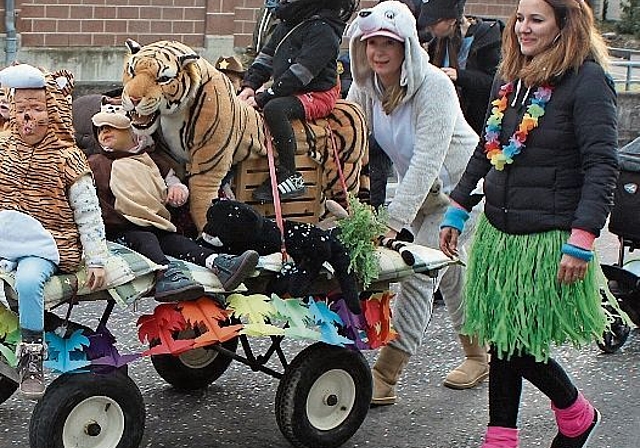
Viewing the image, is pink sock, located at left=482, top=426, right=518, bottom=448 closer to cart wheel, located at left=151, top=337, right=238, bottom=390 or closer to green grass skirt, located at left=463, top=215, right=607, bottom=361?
green grass skirt, located at left=463, top=215, right=607, bottom=361

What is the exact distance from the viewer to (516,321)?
4.56 metres

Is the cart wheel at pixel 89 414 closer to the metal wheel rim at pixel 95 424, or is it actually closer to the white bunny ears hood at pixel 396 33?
the metal wheel rim at pixel 95 424

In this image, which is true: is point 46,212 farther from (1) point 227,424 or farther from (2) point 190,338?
(1) point 227,424

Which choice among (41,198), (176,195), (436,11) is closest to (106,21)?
(436,11)

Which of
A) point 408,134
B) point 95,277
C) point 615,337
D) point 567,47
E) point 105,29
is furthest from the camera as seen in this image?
point 105,29

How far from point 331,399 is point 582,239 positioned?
3.89 feet

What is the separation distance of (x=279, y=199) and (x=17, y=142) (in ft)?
3.69

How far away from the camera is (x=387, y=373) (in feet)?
18.2

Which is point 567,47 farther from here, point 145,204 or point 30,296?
point 30,296

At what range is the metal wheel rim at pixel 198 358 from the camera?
18.1 feet

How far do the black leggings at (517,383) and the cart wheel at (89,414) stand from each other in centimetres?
131

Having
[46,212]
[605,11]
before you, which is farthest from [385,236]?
[605,11]

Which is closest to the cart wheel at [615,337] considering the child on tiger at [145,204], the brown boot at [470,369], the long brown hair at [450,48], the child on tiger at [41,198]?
the brown boot at [470,369]

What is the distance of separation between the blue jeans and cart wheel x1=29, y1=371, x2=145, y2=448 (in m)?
0.27
